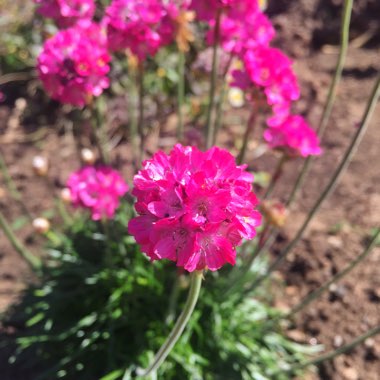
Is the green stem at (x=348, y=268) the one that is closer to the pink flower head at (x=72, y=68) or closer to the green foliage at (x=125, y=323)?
the green foliage at (x=125, y=323)

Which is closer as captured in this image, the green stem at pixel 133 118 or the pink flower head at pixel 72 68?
the pink flower head at pixel 72 68

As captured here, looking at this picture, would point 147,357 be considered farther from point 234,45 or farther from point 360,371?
point 234,45

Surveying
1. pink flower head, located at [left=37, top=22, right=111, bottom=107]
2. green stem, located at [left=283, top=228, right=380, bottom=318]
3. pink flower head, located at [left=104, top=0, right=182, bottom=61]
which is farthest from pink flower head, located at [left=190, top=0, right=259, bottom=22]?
green stem, located at [left=283, top=228, right=380, bottom=318]

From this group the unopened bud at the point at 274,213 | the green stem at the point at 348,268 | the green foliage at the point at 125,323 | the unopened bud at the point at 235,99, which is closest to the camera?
the green stem at the point at 348,268

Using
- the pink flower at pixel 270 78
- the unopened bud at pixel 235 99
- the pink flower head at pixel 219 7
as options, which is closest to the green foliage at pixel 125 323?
the pink flower at pixel 270 78

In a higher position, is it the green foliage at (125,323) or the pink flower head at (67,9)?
the pink flower head at (67,9)

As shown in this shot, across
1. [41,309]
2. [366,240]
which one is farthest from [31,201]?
[366,240]

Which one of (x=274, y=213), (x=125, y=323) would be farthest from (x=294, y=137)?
(x=125, y=323)
